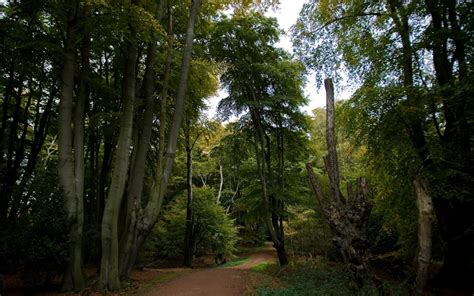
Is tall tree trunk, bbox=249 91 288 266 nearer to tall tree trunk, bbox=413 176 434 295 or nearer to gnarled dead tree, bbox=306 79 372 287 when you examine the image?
gnarled dead tree, bbox=306 79 372 287

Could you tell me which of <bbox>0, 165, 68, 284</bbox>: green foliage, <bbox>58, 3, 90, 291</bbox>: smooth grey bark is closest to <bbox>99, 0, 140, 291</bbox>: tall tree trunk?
<bbox>58, 3, 90, 291</bbox>: smooth grey bark

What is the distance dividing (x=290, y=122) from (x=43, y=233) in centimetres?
1031

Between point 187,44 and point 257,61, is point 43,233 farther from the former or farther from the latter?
point 257,61

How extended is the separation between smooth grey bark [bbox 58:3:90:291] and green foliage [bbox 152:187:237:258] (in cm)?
972

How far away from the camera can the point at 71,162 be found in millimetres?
7906

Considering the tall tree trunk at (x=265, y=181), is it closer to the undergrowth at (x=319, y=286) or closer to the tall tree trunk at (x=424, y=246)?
the undergrowth at (x=319, y=286)

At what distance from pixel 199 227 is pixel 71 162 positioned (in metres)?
10.8

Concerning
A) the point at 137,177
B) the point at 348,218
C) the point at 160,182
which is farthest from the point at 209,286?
the point at 348,218

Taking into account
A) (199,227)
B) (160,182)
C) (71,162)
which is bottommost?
(199,227)

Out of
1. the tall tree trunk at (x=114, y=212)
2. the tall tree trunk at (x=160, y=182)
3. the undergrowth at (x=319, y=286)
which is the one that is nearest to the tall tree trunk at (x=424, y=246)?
the undergrowth at (x=319, y=286)

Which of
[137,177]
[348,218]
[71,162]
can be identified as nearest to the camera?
[348,218]

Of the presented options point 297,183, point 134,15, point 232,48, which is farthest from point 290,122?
point 134,15

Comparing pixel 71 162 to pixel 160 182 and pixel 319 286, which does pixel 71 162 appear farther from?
pixel 319 286

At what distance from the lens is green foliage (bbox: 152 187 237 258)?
1744 centimetres
